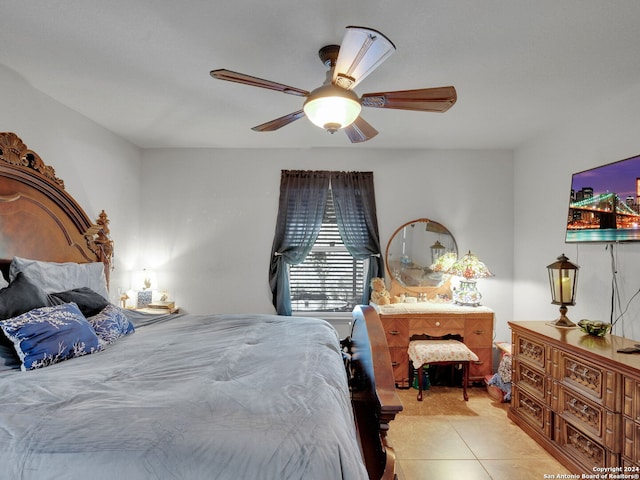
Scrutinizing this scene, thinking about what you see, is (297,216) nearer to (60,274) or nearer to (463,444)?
(60,274)

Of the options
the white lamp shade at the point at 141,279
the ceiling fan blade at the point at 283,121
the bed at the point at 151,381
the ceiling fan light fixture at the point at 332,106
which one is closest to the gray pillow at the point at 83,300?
the bed at the point at 151,381

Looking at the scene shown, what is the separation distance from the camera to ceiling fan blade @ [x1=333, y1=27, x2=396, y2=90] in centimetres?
138

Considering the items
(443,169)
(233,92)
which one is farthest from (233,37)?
(443,169)

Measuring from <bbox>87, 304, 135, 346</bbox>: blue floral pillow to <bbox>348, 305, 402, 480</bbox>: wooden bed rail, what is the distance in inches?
59.5

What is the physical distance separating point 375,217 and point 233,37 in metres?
2.54

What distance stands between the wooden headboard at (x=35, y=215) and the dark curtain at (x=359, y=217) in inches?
97.0

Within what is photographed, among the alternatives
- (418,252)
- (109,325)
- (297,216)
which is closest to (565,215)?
(418,252)

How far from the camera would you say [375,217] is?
406 cm

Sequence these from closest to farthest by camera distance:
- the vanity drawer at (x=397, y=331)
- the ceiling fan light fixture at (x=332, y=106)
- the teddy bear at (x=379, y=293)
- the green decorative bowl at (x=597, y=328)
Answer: the ceiling fan light fixture at (x=332, y=106) < the green decorative bowl at (x=597, y=328) < the vanity drawer at (x=397, y=331) < the teddy bear at (x=379, y=293)

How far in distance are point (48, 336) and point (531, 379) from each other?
3.19 m

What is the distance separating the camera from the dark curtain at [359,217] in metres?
4.04

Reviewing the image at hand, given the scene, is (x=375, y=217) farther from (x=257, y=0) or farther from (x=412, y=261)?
(x=257, y=0)

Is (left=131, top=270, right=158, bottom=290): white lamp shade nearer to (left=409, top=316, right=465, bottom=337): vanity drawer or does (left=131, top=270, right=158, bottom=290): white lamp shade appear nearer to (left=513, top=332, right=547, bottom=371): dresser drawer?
(left=409, top=316, right=465, bottom=337): vanity drawer

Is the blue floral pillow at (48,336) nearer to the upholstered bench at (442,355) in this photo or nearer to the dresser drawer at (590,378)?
the upholstered bench at (442,355)
